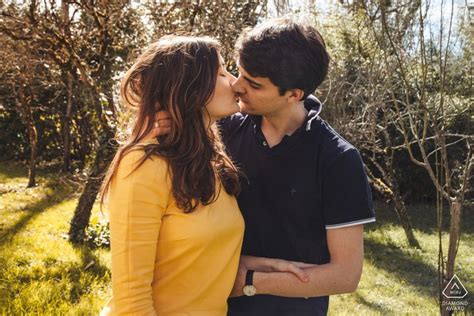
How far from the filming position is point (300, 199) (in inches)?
73.8

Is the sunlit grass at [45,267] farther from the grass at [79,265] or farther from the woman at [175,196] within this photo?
the woman at [175,196]

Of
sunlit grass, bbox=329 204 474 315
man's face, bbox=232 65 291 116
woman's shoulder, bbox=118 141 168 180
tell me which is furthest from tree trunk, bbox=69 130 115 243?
woman's shoulder, bbox=118 141 168 180

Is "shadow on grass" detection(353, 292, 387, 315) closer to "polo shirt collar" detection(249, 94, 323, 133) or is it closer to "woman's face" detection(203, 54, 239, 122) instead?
"polo shirt collar" detection(249, 94, 323, 133)

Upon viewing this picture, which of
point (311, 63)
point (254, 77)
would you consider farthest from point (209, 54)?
point (311, 63)

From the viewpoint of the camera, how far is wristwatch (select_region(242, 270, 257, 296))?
1.84 metres

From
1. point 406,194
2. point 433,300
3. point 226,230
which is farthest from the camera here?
point 406,194

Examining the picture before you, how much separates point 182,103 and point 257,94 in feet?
1.20

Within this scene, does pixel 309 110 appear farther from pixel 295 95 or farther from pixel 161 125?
pixel 161 125

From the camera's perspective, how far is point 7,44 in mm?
7133

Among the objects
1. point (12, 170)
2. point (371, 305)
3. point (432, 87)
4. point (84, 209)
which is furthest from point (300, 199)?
point (12, 170)

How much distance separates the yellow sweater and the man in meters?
0.15

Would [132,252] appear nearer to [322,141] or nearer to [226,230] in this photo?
[226,230]

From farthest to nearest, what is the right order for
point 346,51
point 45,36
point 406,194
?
point 406,194
point 346,51
point 45,36

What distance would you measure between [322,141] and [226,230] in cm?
48
